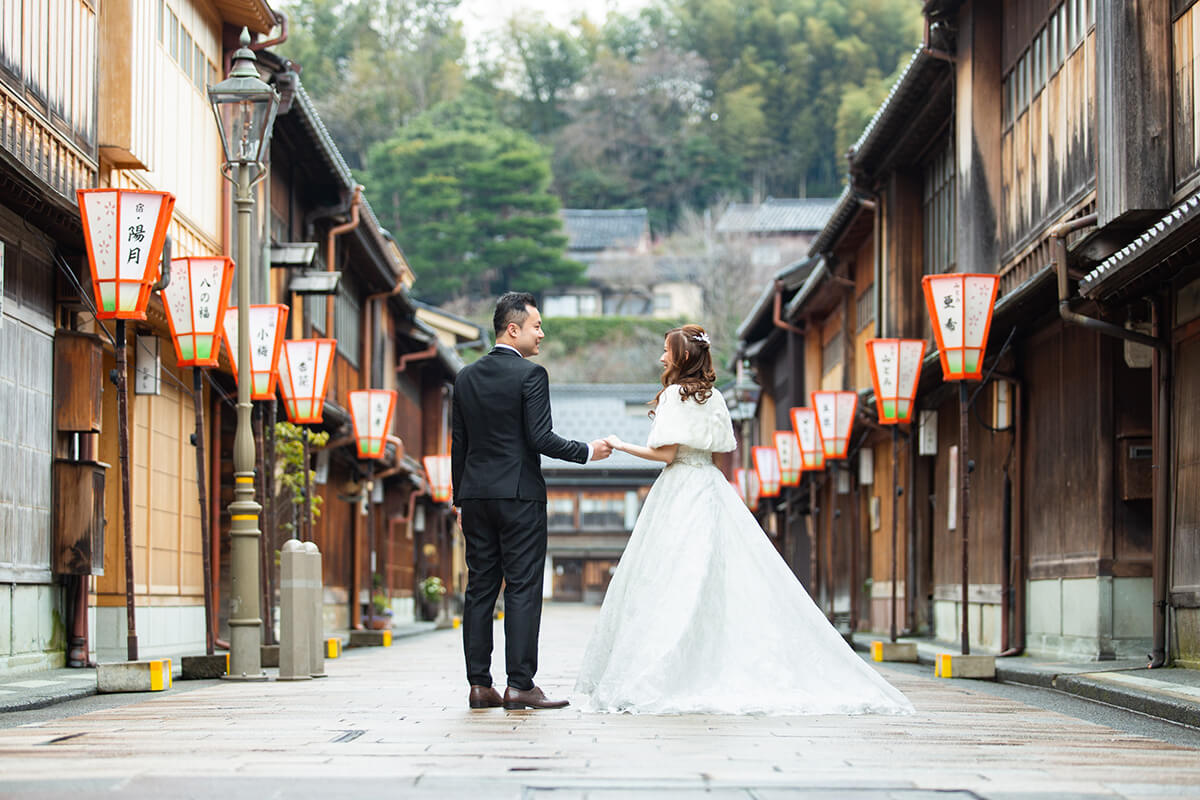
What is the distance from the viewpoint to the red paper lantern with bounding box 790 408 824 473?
2619 cm

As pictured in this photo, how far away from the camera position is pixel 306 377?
1902 cm

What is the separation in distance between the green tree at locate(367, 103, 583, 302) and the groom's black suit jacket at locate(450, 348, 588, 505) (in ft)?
177

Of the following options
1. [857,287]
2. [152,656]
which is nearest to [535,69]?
[857,287]

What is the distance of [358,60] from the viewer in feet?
250

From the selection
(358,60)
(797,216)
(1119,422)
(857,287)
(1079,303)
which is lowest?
(1119,422)

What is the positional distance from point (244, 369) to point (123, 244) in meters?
1.94

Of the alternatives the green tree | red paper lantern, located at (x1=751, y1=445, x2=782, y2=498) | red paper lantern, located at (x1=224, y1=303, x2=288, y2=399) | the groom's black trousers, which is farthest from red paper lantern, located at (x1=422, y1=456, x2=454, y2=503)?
the groom's black trousers

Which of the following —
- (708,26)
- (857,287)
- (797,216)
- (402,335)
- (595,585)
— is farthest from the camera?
(708,26)

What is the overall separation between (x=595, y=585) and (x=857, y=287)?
33283 mm

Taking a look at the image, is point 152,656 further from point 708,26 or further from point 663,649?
point 708,26

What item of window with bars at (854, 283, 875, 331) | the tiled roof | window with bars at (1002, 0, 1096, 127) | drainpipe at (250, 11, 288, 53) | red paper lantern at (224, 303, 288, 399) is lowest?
red paper lantern at (224, 303, 288, 399)

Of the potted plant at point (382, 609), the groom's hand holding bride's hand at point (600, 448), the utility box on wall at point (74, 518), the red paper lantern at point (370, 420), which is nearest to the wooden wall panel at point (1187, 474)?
the groom's hand holding bride's hand at point (600, 448)

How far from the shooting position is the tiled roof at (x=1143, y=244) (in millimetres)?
10703

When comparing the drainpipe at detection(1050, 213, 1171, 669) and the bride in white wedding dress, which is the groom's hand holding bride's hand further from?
the drainpipe at detection(1050, 213, 1171, 669)
